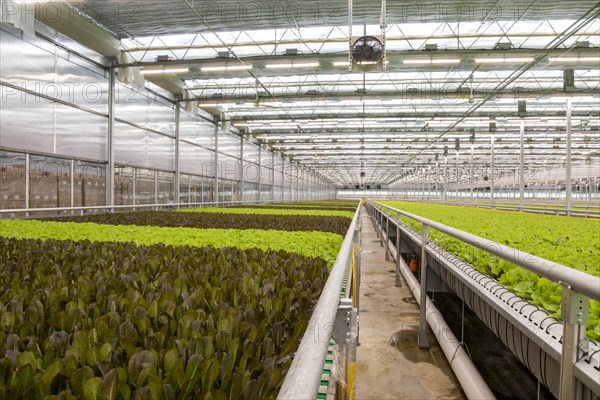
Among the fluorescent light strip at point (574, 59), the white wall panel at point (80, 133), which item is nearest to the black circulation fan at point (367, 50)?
the fluorescent light strip at point (574, 59)

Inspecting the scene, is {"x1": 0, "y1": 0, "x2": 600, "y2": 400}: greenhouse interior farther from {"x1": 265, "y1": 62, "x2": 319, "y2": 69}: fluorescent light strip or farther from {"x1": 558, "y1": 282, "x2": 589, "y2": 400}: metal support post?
{"x1": 265, "y1": 62, "x2": 319, "y2": 69}: fluorescent light strip

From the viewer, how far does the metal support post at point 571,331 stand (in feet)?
5.19

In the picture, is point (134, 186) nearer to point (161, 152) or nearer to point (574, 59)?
point (161, 152)

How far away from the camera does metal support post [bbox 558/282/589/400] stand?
1.58 m

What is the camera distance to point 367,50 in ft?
23.5

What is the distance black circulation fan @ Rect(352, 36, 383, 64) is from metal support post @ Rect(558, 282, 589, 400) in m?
6.23

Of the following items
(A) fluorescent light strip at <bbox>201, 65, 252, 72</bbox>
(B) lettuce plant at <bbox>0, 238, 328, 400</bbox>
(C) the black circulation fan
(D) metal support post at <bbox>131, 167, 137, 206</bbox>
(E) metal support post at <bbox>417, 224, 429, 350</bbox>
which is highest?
(A) fluorescent light strip at <bbox>201, 65, 252, 72</bbox>

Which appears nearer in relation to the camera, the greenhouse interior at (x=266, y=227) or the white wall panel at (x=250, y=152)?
the greenhouse interior at (x=266, y=227)

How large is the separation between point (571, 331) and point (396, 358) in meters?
3.67

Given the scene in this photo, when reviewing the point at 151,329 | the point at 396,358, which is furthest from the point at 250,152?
the point at 151,329

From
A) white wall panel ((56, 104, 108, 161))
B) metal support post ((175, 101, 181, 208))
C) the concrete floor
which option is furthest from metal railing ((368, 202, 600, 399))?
metal support post ((175, 101, 181, 208))

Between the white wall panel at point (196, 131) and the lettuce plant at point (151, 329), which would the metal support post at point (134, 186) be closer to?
the white wall panel at point (196, 131)

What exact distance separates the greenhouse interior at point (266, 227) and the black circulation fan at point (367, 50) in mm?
79

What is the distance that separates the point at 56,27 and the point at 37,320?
40.1 ft
